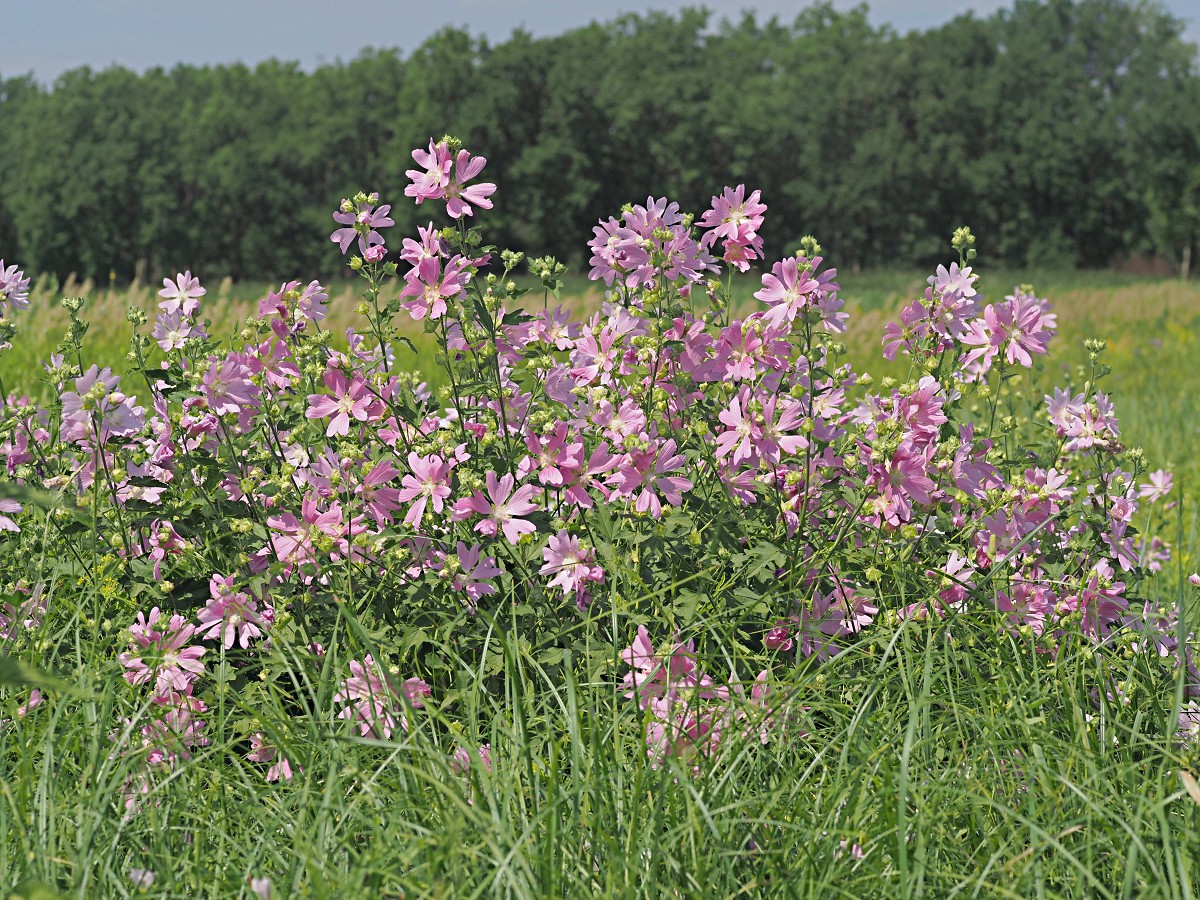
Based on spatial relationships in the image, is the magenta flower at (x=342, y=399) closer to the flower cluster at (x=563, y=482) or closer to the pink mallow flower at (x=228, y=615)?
the flower cluster at (x=563, y=482)

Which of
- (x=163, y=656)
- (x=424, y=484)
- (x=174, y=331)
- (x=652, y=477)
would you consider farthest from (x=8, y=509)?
(x=652, y=477)

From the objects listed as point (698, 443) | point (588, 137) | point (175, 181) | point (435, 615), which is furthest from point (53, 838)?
point (175, 181)

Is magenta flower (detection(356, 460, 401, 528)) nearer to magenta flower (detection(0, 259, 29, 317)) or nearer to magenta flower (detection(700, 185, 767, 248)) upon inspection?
magenta flower (detection(700, 185, 767, 248))

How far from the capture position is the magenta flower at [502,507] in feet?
7.23

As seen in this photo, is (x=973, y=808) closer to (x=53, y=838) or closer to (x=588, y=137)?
(x=53, y=838)

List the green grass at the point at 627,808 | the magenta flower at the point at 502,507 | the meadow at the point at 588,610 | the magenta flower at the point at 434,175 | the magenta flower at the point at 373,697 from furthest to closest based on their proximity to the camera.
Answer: the magenta flower at the point at 434,175 → the magenta flower at the point at 502,507 → the magenta flower at the point at 373,697 → the meadow at the point at 588,610 → the green grass at the point at 627,808

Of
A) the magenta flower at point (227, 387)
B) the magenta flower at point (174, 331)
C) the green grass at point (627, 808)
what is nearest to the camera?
the green grass at point (627, 808)

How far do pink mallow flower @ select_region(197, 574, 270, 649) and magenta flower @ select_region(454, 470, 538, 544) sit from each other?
1.69ft

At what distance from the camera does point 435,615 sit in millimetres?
2428

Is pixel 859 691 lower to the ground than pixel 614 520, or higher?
lower

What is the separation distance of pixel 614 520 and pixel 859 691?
25.2 inches

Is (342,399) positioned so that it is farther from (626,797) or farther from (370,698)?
(626,797)

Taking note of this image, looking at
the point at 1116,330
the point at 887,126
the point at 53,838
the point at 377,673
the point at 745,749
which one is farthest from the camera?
the point at 887,126

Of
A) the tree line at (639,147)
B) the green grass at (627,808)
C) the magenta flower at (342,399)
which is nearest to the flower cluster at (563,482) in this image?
the magenta flower at (342,399)
